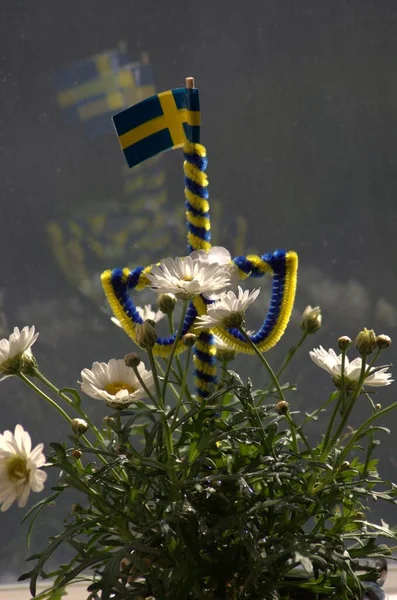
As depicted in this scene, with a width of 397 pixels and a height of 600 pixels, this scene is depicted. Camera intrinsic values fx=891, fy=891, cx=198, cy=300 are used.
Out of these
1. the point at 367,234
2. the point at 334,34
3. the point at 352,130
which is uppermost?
the point at 334,34

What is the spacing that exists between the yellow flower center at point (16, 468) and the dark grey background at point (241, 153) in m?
0.62

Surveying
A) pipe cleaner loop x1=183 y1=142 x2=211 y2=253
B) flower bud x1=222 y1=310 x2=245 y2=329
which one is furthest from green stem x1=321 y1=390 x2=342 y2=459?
pipe cleaner loop x1=183 y1=142 x2=211 y2=253

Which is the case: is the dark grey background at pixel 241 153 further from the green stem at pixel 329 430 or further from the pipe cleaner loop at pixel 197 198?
the green stem at pixel 329 430

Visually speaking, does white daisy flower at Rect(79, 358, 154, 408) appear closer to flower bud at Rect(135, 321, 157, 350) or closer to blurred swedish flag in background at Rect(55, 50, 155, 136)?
flower bud at Rect(135, 321, 157, 350)

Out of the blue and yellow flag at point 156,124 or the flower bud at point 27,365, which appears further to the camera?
the blue and yellow flag at point 156,124

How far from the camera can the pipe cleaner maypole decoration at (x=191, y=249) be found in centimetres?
90

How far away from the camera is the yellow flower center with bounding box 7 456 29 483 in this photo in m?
0.73

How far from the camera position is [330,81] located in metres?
1.32

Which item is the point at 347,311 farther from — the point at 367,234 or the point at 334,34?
the point at 334,34

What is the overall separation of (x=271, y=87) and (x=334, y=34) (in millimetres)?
120

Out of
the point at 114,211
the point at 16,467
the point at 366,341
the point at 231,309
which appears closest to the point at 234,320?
the point at 231,309

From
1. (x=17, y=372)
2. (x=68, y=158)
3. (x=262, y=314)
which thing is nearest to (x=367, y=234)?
(x=262, y=314)

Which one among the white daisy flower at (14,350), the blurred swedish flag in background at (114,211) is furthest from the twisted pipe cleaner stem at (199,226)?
the blurred swedish flag in background at (114,211)

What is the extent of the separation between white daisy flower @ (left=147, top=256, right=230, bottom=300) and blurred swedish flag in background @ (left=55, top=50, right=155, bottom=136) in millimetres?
558
